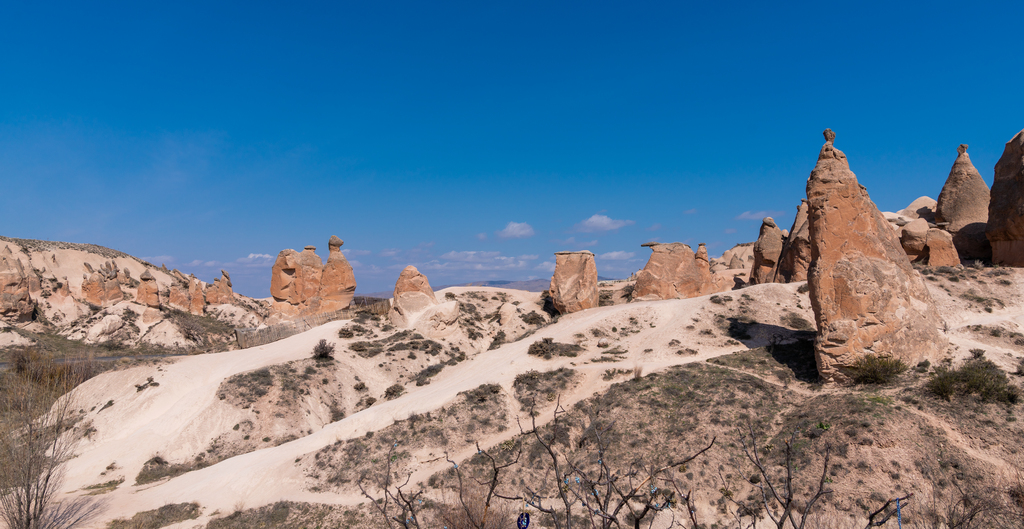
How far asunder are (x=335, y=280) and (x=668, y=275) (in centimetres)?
2356

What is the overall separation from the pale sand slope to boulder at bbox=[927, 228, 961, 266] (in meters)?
8.08

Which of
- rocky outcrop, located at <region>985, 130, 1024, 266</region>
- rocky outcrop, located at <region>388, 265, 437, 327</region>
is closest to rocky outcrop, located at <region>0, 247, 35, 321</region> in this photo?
rocky outcrop, located at <region>388, 265, 437, 327</region>

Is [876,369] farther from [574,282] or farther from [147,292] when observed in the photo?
[147,292]

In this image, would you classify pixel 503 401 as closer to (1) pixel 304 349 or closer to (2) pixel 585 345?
(2) pixel 585 345

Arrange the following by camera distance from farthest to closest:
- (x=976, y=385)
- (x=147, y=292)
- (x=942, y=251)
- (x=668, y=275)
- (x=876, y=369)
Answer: (x=147, y=292)
(x=668, y=275)
(x=942, y=251)
(x=876, y=369)
(x=976, y=385)

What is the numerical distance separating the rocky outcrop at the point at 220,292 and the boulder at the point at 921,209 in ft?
212

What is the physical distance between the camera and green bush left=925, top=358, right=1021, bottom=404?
12.7m

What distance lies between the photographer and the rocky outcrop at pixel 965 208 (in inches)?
1119

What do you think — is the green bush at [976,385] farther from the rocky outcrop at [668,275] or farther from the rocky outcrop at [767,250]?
the rocky outcrop at [767,250]

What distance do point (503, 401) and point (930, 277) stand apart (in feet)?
72.6

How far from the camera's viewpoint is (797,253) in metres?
29.4

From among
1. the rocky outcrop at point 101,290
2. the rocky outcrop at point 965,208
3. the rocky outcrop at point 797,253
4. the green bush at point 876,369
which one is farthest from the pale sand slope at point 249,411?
the rocky outcrop at point 101,290

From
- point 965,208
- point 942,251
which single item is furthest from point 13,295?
point 965,208

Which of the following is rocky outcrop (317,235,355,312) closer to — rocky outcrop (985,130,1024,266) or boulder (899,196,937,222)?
rocky outcrop (985,130,1024,266)
